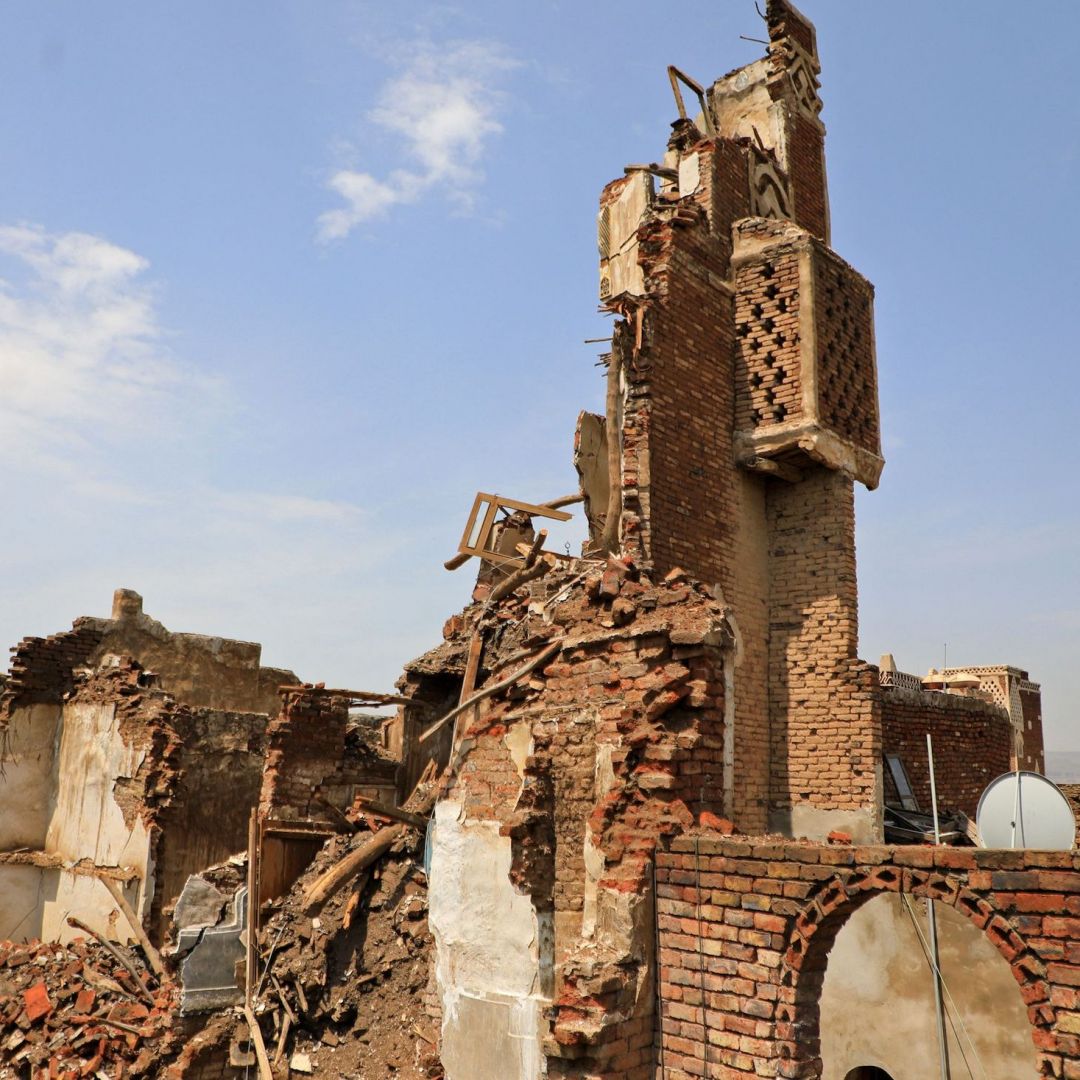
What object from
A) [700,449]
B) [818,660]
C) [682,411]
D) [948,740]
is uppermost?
[682,411]

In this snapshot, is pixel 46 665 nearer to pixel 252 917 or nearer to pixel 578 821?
pixel 252 917

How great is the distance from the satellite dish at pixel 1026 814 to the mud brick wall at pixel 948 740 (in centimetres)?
595

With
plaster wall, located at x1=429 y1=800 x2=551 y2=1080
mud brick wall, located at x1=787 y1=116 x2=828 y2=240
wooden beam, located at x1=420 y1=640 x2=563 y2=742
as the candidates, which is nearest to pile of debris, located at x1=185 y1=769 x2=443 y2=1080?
plaster wall, located at x1=429 y1=800 x2=551 y2=1080

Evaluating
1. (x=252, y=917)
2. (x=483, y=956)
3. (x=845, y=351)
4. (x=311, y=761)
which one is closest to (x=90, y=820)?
(x=311, y=761)

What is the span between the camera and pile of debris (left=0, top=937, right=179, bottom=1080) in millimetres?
9188

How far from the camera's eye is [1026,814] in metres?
5.28

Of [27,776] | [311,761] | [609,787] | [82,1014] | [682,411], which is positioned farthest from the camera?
[27,776]

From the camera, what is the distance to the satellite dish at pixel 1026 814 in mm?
5172

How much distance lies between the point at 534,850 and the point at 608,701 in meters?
0.97

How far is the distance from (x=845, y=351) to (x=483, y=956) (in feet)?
24.6

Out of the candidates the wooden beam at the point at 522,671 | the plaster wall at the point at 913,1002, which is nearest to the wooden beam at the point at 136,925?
the wooden beam at the point at 522,671

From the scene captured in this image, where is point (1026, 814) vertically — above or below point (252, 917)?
above

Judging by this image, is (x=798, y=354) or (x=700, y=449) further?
(x=798, y=354)

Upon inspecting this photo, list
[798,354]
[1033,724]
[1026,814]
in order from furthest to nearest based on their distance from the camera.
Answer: [1033,724], [798,354], [1026,814]
